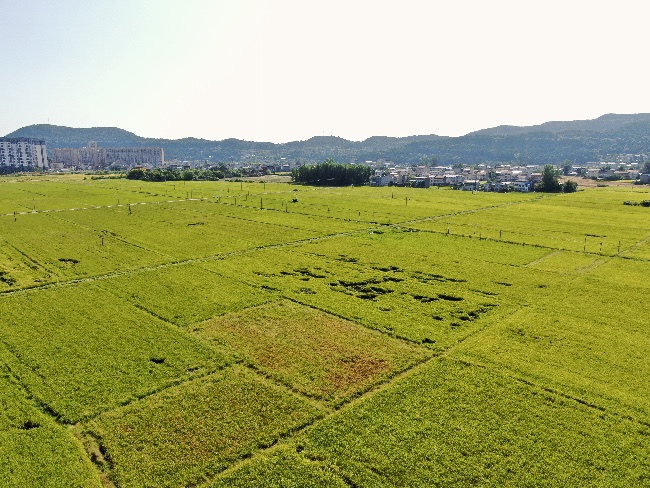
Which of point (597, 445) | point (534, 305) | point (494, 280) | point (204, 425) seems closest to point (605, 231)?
point (494, 280)

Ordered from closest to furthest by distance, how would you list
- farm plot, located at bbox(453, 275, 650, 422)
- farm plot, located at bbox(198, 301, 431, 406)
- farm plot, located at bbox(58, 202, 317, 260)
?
farm plot, located at bbox(453, 275, 650, 422)
farm plot, located at bbox(198, 301, 431, 406)
farm plot, located at bbox(58, 202, 317, 260)

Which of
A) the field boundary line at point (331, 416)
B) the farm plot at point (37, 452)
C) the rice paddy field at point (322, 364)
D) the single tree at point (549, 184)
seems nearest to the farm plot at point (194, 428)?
the rice paddy field at point (322, 364)

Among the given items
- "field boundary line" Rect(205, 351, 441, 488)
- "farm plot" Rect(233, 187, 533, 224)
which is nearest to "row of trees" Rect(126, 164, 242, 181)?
"farm plot" Rect(233, 187, 533, 224)

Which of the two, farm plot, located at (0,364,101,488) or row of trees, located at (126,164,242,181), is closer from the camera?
farm plot, located at (0,364,101,488)

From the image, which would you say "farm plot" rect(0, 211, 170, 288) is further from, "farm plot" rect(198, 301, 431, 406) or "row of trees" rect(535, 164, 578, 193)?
"row of trees" rect(535, 164, 578, 193)

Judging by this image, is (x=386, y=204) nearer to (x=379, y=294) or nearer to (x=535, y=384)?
(x=379, y=294)

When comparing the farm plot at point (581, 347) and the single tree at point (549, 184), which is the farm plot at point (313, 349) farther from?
the single tree at point (549, 184)

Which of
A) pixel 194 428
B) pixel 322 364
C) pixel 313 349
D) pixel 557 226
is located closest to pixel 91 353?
pixel 194 428

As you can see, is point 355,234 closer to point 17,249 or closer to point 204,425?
point 17,249
